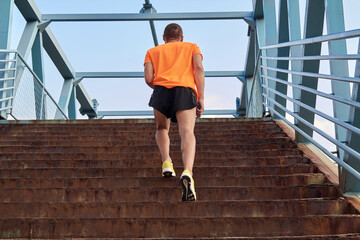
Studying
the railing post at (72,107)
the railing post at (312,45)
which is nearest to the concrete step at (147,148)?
the railing post at (312,45)

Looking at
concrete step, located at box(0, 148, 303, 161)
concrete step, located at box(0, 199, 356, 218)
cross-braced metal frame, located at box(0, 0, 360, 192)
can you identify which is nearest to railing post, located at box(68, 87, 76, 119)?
cross-braced metal frame, located at box(0, 0, 360, 192)

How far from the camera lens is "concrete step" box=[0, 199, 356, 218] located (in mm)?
2770

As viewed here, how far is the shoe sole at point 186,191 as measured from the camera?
2864 mm

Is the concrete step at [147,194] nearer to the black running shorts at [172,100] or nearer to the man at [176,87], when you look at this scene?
the man at [176,87]

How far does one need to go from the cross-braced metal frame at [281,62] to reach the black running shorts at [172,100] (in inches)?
36.3

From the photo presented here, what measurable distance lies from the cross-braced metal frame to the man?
0.87 meters

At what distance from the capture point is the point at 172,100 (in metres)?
3.39

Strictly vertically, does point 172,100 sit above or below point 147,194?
above

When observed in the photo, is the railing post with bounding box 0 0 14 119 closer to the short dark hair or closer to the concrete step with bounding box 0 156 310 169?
the concrete step with bounding box 0 156 310 169

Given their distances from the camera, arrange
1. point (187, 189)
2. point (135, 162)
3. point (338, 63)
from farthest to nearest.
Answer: point (338, 63), point (135, 162), point (187, 189)

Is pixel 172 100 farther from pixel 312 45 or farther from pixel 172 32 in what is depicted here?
pixel 312 45

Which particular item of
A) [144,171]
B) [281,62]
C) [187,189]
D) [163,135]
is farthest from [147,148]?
[281,62]

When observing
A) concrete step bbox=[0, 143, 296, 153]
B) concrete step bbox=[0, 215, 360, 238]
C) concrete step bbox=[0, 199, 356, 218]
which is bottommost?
concrete step bbox=[0, 215, 360, 238]

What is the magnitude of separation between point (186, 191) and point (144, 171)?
103 cm
